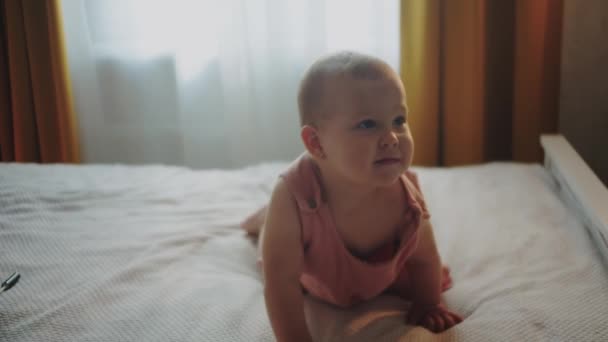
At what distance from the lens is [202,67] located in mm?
2297

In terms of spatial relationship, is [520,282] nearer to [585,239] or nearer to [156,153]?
[585,239]

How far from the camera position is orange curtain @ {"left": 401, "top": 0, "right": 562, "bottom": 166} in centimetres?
198

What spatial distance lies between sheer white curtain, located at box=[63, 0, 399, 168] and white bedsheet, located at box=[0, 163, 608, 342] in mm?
707

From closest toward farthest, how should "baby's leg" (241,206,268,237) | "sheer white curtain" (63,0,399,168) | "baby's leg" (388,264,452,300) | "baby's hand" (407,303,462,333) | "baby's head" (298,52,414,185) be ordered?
1. "baby's head" (298,52,414,185)
2. "baby's hand" (407,303,462,333)
3. "baby's leg" (388,264,452,300)
4. "baby's leg" (241,206,268,237)
5. "sheer white curtain" (63,0,399,168)

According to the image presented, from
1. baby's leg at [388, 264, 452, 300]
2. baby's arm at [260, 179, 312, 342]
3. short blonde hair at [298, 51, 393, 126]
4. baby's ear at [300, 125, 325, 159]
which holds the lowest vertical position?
baby's leg at [388, 264, 452, 300]

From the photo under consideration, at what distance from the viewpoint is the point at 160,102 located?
239 cm

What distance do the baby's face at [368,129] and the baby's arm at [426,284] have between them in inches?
6.7

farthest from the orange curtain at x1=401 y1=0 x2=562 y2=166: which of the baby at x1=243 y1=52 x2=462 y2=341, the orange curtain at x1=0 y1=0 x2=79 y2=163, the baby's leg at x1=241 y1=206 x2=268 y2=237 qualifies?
the orange curtain at x1=0 y1=0 x2=79 y2=163

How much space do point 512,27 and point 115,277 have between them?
1.76m

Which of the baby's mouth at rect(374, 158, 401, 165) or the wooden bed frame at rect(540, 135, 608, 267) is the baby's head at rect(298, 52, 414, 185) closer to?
the baby's mouth at rect(374, 158, 401, 165)

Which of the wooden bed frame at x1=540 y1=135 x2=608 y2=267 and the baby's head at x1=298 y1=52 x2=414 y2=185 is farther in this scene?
the wooden bed frame at x1=540 y1=135 x2=608 y2=267

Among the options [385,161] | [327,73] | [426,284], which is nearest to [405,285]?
[426,284]

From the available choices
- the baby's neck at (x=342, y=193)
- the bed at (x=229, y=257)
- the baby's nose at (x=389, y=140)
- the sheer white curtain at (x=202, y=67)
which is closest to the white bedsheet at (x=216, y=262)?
the bed at (x=229, y=257)

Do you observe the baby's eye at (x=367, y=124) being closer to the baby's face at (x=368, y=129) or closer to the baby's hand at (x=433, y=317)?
the baby's face at (x=368, y=129)
